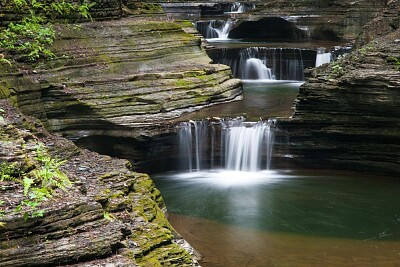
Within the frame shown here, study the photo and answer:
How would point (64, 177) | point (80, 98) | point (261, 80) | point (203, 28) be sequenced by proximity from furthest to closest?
point (203, 28) → point (261, 80) → point (80, 98) → point (64, 177)

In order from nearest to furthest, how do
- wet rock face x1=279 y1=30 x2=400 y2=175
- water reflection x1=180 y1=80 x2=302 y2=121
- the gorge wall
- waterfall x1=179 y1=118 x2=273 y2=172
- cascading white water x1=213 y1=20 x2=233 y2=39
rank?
wet rock face x1=279 y1=30 x2=400 y2=175 → waterfall x1=179 y1=118 x2=273 y2=172 → water reflection x1=180 y1=80 x2=302 y2=121 → the gorge wall → cascading white water x1=213 y1=20 x2=233 y2=39

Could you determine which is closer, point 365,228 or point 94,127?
point 365,228

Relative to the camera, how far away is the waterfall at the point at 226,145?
15.2 m

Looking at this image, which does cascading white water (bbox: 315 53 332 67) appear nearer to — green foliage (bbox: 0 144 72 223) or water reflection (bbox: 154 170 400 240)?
water reflection (bbox: 154 170 400 240)

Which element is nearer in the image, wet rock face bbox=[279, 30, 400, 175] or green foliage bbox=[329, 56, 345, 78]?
wet rock face bbox=[279, 30, 400, 175]

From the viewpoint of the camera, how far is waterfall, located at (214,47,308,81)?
→ 22.5 metres

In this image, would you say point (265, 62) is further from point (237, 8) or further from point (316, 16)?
point (237, 8)

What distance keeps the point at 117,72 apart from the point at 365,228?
776 cm

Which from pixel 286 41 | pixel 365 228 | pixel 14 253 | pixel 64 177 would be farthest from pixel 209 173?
pixel 286 41

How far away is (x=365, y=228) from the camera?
1171 cm

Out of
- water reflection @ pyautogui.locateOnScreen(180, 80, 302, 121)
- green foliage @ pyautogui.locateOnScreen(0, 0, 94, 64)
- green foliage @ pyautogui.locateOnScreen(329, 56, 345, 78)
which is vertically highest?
green foliage @ pyautogui.locateOnScreen(0, 0, 94, 64)

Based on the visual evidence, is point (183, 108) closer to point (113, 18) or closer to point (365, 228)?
point (113, 18)

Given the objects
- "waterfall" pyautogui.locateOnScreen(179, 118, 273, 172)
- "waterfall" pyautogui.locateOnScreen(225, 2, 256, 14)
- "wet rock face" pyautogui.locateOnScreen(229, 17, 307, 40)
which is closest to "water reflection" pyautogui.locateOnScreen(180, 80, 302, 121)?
"waterfall" pyautogui.locateOnScreen(179, 118, 273, 172)

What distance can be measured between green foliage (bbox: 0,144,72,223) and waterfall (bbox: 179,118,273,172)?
23.8 ft
